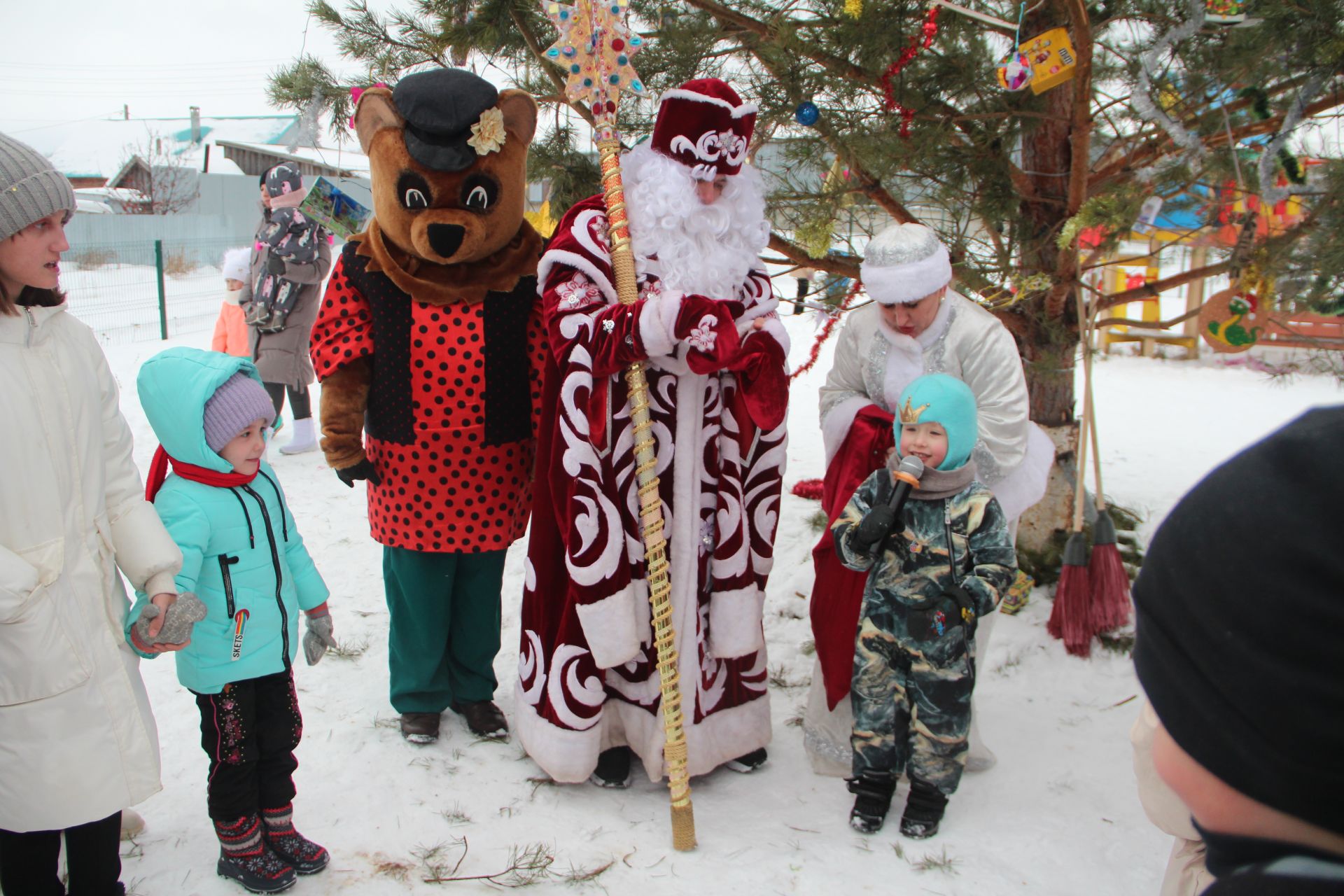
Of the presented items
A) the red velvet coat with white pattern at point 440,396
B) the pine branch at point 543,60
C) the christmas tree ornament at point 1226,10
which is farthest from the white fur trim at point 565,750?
the christmas tree ornament at point 1226,10

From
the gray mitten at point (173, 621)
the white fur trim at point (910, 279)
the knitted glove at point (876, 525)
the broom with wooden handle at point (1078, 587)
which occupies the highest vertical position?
the white fur trim at point (910, 279)

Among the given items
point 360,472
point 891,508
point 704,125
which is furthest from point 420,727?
point 704,125

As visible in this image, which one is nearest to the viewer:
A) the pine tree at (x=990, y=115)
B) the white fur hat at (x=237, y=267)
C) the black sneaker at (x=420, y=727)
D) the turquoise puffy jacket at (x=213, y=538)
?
the turquoise puffy jacket at (x=213, y=538)

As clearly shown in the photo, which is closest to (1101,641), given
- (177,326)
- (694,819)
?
(694,819)

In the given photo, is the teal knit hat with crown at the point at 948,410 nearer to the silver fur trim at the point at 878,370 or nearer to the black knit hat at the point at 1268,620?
the silver fur trim at the point at 878,370

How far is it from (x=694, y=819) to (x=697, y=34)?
Answer: 8.99 ft

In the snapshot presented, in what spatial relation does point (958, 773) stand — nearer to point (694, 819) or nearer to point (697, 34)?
point (694, 819)

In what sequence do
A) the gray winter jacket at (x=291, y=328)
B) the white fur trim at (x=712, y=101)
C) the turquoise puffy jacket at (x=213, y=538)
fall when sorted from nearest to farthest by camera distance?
1. the turquoise puffy jacket at (x=213, y=538)
2. the white fur trim at (x=712, y=101)
3. the gray winter jacket at (x=291, y=328)

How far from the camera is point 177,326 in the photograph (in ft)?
37.2

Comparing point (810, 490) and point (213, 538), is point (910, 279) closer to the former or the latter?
point (213, 538)

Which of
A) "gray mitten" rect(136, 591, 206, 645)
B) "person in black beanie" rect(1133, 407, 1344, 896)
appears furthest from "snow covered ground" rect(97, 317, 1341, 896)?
"person in black beanie" rect(1133, 407, 1344, 896)

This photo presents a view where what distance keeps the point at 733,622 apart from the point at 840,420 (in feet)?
2.32

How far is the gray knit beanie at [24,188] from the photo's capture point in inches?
74.2

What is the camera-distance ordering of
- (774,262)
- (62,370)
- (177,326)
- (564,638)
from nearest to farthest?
1. (62,370)
2. (564,638)
3. (774,262)
4. (177,326)
